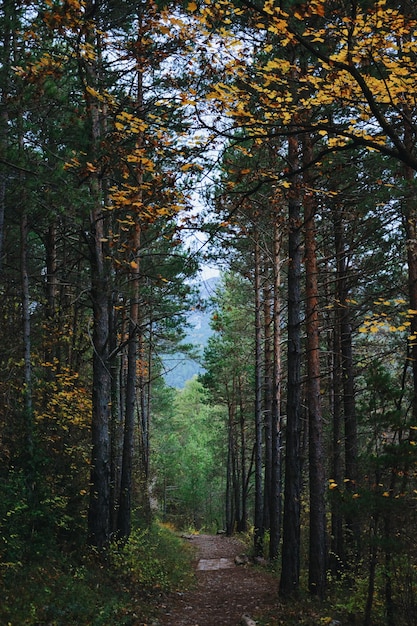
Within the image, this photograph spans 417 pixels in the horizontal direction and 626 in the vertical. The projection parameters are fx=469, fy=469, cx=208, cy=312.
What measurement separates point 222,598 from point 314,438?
4383 millimetres

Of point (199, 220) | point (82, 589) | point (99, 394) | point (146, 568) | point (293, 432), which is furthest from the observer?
point (146, 568)

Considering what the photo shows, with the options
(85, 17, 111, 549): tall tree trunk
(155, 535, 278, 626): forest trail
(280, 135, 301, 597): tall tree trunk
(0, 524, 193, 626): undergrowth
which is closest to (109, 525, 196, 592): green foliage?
(0, 524, 193, 626): undergrowth

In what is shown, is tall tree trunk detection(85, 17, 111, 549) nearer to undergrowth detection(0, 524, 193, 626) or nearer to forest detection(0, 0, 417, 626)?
forest detection(0, 0, 417, 626)


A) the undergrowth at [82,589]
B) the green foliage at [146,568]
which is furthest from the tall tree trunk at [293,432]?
the green foliage at [146,568]

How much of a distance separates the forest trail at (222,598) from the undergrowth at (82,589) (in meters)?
0.43

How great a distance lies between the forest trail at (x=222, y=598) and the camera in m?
8.40

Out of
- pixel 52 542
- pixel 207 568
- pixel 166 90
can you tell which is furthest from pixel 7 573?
pixel 207 568

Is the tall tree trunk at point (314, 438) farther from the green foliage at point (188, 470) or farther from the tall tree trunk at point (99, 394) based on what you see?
the green foliage at point (188, 470)

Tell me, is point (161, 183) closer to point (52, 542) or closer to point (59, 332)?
point (52, 542)

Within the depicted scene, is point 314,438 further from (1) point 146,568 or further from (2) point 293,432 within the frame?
(1) point 146,568

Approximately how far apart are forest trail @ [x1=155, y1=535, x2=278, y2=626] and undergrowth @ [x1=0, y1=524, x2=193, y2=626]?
0.43m

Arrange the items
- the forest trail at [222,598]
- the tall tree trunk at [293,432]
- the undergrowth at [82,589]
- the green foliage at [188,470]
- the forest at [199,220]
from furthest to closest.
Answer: the green foliage at [188,470] < the tall tree trunk at [293,432] < the forest trail at [222,598] < the undergrowth at [82,589] < the forest at [199,220]

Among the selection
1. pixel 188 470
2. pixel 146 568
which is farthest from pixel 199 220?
pixel 188 470

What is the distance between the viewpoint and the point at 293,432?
9086 mm
